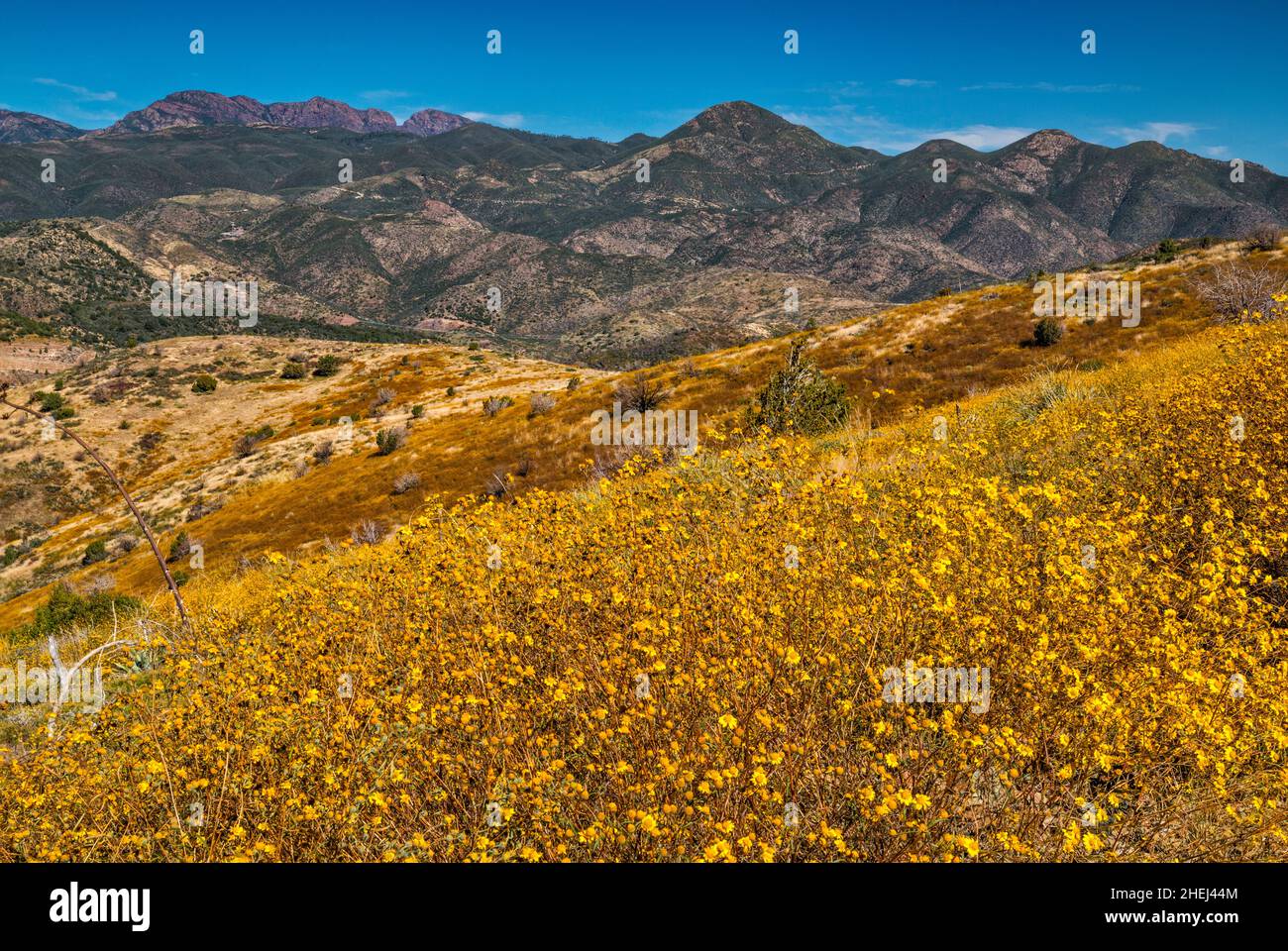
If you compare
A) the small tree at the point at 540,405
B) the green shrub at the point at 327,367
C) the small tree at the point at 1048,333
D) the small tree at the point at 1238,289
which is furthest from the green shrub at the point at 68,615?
the green shrub at the point at 327,367

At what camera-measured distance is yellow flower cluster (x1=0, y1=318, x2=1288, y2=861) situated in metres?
3.40

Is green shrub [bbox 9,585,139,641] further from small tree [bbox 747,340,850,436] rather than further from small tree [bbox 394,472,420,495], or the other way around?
small tree [bbox 747,340,850,436]

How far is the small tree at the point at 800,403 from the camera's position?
16.8m

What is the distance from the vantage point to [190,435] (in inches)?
2245

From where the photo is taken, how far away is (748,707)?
378 cm

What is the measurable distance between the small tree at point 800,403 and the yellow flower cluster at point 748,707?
10507mm

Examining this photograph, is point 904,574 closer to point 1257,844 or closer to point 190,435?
point 1257,844

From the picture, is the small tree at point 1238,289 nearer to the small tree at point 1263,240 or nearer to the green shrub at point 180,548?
the small tree at point 1263,240

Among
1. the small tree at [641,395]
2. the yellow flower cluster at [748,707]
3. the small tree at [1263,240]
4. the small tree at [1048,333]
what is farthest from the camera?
the small tree at [1263,240]

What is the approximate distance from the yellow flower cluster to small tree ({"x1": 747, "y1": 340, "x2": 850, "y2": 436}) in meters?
10.5

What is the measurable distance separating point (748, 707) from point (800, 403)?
14.6 m

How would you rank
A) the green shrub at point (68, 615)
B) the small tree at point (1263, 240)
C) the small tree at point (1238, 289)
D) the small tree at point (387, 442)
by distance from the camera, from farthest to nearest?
the small tree at point (387, 442) → the small tree at point (1263, 240) → the small tree at point (1238, 289) → the green shrub at point (68, 615)

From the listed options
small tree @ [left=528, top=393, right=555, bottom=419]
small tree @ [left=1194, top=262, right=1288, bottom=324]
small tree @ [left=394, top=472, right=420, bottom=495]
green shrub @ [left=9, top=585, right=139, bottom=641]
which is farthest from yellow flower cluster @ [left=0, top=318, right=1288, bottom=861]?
small tree @ [left=528, top=393, right=555, bottom=419]
